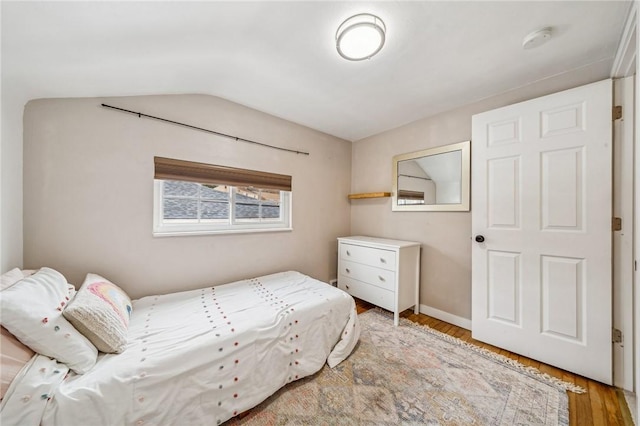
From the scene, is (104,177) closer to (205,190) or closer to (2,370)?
(205,190)

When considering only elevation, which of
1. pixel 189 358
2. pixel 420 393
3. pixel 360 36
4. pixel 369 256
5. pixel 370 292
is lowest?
pixel 420 393

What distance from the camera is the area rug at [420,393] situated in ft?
4.14

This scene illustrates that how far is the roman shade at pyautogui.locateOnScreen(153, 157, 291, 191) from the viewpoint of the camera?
189 cm

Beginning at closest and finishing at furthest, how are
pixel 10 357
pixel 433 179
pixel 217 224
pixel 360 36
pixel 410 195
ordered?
1. pixel 10 357
2. pixel 360 36
3. pixel 217 224
4. pixel 433 179
5. pixel 410 195

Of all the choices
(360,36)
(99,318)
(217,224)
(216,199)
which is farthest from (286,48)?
(99,318)

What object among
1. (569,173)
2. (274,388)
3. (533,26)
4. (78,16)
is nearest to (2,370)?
(274,388)

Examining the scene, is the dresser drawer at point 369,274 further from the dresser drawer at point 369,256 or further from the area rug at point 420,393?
the area rug at point 420,393

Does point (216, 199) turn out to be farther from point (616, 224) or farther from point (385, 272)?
point (616, 224)

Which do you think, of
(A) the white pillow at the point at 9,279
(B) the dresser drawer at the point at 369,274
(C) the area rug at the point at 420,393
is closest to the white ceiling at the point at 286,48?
(A) the white pillow at the point at 9,279

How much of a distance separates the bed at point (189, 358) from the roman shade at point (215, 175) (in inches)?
39.0

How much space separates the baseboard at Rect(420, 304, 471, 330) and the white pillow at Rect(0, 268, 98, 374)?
2727 millimetres

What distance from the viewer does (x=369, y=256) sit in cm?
252

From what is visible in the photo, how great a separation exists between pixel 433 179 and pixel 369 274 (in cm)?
128

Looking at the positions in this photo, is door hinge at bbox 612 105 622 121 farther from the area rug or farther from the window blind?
the area rug
